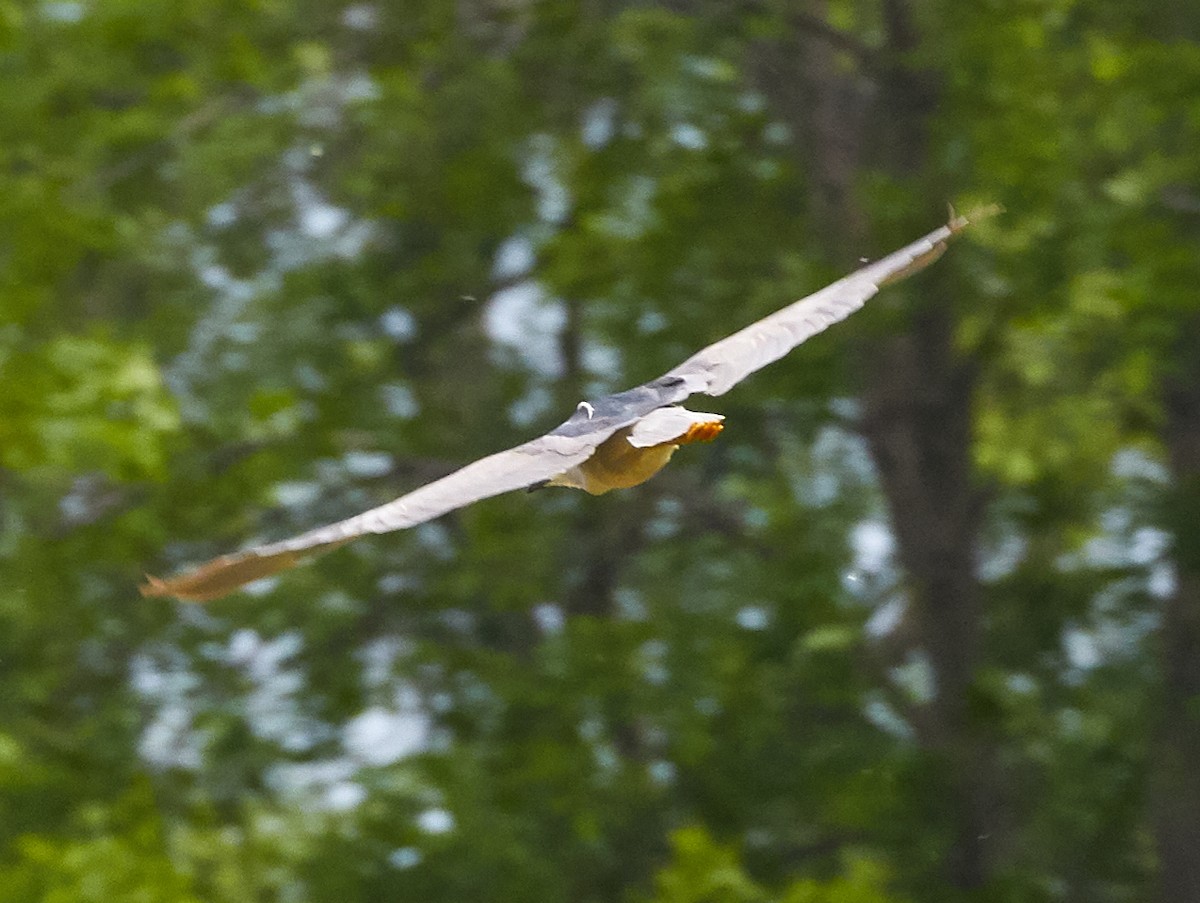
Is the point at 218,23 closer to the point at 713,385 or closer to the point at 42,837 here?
the point at 42,837

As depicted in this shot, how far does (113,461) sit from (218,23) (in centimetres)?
273

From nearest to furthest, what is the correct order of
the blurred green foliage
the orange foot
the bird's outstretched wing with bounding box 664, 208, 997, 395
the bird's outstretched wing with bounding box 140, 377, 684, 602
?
the bird's outstretched wing with bounding box 140, 377, 684, 602 → the orange foot → the bird's outstretched wing with bounding box 664, 208, 997, 395 → the blurred green foliage

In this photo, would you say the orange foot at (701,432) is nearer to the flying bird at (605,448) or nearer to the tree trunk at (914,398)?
the flying bird at (605,448)

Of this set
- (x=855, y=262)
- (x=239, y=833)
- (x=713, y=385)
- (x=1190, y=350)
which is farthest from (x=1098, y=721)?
(x=713, y=385)

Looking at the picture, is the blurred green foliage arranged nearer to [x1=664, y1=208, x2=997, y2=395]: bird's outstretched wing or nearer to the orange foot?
[x1=664, y1=208, x2=997, y2=395]: bird's outstretched wing

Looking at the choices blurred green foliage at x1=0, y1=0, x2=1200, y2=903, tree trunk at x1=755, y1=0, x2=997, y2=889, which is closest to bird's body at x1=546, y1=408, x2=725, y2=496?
blurred green foliage at x1=0, y1=0, x2=1200, y2=903

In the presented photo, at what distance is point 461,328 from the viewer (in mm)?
9984

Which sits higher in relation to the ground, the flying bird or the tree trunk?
the flying bird

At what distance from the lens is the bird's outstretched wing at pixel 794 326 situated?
3.96 m

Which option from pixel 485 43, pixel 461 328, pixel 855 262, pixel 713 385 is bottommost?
pixel 461 328

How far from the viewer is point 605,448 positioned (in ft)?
11.8

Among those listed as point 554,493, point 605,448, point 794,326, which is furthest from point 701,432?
point 554,493

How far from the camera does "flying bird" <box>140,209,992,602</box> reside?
2.79m

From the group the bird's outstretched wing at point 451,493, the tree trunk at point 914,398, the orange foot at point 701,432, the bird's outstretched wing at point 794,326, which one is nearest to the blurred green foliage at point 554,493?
the tree trunk at point 914,398
